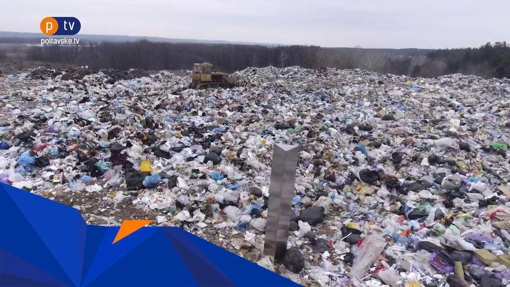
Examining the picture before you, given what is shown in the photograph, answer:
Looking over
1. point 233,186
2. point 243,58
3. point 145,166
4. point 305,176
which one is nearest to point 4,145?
point 145,166

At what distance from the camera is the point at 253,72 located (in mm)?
18203

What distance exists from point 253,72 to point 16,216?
58.4ft

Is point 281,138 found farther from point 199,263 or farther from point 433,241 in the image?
point 199,263

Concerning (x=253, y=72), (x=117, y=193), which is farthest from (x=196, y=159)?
(x=253, y=72)
